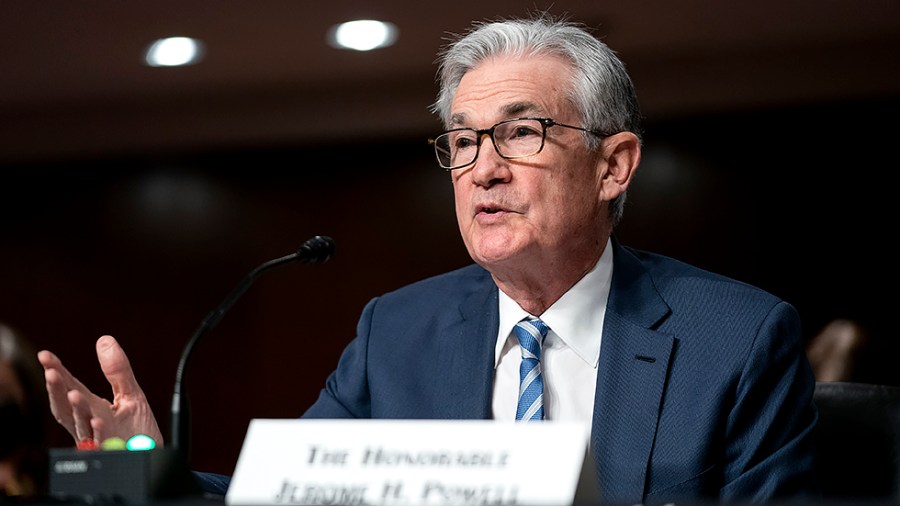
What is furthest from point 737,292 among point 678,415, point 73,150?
point 73,150

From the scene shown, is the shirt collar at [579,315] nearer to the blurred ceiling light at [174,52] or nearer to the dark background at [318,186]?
the dark background at [318,186]

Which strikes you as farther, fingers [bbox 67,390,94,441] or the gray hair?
the gray hair

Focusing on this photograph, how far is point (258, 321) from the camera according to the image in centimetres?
534

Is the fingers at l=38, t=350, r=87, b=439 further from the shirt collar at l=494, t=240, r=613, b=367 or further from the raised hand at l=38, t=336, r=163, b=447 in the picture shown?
the shirt collar at l=494, t=240, r=613, b=367

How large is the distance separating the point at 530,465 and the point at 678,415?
651 millimetres

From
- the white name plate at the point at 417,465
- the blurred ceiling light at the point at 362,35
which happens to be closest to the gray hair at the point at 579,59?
the white name plate at the point at 417,465

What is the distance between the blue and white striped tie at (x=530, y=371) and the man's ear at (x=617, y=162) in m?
0.27

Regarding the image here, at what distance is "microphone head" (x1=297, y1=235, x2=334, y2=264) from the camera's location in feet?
4.71

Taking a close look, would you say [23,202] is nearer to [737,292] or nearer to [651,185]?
[651,185]

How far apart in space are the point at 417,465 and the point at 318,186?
175 inches

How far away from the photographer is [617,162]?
184 centimetres

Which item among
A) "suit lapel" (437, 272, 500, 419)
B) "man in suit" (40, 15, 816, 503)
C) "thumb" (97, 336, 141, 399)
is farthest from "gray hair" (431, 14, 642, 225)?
"thumb" (97, 336, 141, 399)

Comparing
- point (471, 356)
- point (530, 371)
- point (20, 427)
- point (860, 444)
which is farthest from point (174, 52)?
point (860, 444)

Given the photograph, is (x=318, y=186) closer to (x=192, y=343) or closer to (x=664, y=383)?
(x=664, y=383)
